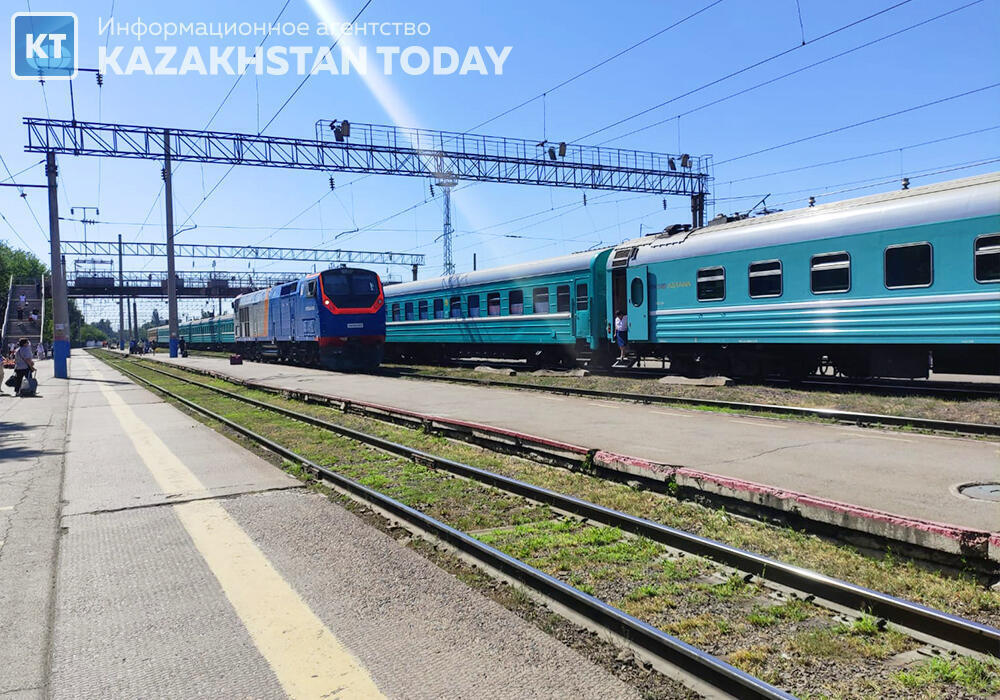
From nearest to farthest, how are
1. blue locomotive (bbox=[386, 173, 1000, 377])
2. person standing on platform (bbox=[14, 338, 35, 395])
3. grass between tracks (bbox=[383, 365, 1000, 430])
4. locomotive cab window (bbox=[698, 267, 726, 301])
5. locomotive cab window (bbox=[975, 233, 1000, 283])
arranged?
1. grass between tracks (bbox=[383, 365, 1000, 430])
2. locomotive cab window (bbox=[975, 233, 1000, 283])
3. blue locomotive (bbox=[386, 173, 1000, 377])
4. locomotive cab window (bbox=[698, 267, 726, 301])
5. person standing on platform (bbox=[14, 338, 35, 395])

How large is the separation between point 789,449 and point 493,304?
16.1 metres

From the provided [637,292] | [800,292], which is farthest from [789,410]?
[637,292]

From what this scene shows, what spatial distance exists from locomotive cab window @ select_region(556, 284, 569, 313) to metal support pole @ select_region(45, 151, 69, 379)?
19719mm

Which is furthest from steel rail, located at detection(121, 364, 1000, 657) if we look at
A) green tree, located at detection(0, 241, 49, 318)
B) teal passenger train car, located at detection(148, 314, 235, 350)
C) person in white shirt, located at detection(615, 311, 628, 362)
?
green tree, located at detection(0, 241, 49, 318)

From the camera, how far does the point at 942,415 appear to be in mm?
10867

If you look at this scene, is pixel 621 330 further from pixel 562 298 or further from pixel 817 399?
pixel 817 399

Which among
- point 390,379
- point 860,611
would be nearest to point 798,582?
point 860,611

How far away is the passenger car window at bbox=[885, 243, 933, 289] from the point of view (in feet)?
39.6

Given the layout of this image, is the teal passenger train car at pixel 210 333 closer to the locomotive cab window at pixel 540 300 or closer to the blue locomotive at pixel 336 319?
the blue locomotive at pixel 336 319

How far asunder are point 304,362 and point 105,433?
16734 mm

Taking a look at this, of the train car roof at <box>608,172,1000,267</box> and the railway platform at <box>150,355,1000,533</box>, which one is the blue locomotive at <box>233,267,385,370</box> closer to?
the train car roof at <box>608,172,1000,267</box>

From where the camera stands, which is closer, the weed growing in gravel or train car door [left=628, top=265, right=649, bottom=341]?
the weed growing in gravel

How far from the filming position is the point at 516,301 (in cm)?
2275

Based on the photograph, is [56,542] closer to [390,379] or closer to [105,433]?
[105,433]
